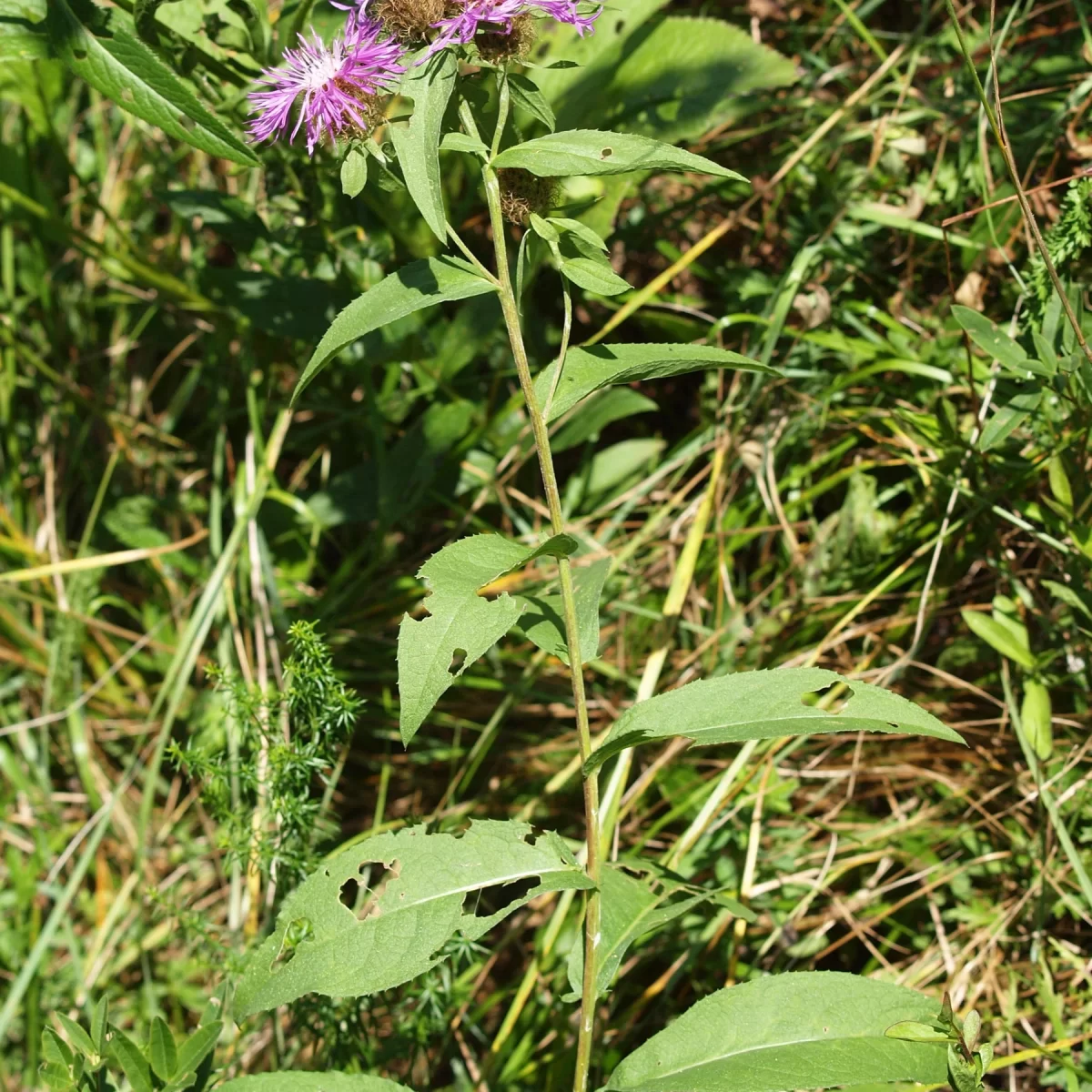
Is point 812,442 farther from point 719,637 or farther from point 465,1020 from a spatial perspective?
point 465,1020

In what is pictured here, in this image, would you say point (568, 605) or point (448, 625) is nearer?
point (448, 625)

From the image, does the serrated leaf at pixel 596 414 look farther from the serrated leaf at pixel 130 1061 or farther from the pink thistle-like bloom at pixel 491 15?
the serrated leaf at pixel 130 1061

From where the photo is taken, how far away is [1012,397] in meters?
1.99

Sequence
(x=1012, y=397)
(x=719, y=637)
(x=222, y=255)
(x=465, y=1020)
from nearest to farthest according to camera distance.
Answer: (x=1012, y=397) → (x=465, y=1020) → (x=719, y=637) → (x=222, y=255)

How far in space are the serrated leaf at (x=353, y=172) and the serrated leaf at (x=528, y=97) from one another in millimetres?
217

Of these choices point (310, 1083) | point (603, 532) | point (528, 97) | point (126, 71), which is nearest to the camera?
point (528, 97)

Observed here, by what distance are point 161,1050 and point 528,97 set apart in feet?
4.80

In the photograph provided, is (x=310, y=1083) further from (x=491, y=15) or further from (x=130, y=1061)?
(x=491, y=15)

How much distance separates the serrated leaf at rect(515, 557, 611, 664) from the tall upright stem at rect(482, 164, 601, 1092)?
21mm

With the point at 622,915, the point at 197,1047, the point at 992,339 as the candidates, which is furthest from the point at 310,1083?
the point at 992,339

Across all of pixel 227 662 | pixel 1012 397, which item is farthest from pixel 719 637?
pixel 227 662

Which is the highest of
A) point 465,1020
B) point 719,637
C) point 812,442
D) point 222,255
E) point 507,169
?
point 507,169

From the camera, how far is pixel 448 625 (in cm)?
134

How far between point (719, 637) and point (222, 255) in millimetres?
1731
